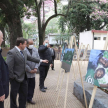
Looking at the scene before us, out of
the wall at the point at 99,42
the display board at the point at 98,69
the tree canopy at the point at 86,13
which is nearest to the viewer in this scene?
the display board at the point at 98,69

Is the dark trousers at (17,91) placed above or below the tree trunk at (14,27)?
below

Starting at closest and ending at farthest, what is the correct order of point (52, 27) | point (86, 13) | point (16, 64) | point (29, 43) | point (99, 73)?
point (99, 73), point (16, 64), point (29, 43), point (86, 13), point (52, 27)

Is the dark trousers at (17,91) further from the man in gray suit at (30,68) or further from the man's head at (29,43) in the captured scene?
the man's head at (29,43)

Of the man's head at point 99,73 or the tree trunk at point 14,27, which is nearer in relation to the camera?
the man's head at point 99,73

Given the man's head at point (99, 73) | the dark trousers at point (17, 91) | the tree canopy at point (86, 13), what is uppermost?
the tree canopy at point (86, 13)

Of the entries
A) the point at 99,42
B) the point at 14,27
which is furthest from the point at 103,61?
the point at 99,42

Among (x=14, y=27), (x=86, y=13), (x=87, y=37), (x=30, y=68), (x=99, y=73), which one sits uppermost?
(x=86, y=13)

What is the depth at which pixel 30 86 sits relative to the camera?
3.96 m

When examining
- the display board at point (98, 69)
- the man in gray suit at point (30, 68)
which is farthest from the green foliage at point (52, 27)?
the display board at point (98, 69)

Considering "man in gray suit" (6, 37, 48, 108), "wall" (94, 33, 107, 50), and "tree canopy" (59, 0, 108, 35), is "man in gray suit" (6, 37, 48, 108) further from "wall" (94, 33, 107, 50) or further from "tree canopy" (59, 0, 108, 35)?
"wall" (94, 33, 107, 50)

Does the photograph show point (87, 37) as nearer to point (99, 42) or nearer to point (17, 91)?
point (99, 42)

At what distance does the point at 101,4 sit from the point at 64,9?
5010mm

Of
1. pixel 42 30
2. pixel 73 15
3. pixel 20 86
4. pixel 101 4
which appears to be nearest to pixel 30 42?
pixel 20 86

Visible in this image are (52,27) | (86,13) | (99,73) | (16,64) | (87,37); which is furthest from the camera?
(52,27)
